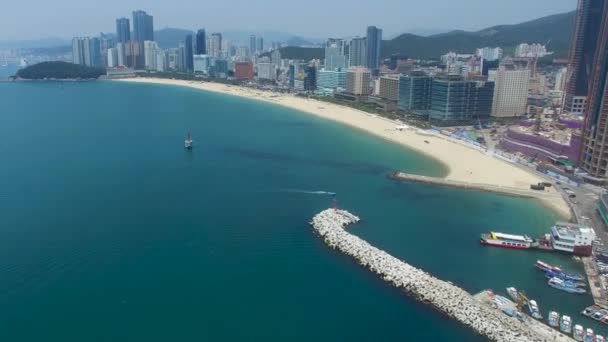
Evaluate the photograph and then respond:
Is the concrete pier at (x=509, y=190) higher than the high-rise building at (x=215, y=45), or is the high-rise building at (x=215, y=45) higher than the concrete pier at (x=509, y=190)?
the high-rise building at (x=215, y=45)

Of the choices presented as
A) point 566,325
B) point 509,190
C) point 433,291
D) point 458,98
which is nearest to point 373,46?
point 458,98

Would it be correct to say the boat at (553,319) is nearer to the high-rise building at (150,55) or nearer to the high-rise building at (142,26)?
the high-rise building at (150,55)

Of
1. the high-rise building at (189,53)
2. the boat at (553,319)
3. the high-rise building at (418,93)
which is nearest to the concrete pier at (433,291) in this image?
the boat at (553,319)

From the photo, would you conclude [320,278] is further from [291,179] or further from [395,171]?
[395,171]

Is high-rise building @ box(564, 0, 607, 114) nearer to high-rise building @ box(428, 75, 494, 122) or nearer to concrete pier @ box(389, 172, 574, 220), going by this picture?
high-rise building @ box(428, 75, 494, 122)

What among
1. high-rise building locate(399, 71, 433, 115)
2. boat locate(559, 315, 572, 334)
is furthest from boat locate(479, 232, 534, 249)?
high-rise building locate(399, 71, 433, 115)

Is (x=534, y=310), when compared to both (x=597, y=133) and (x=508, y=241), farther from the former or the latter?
(x=597, y=133)
